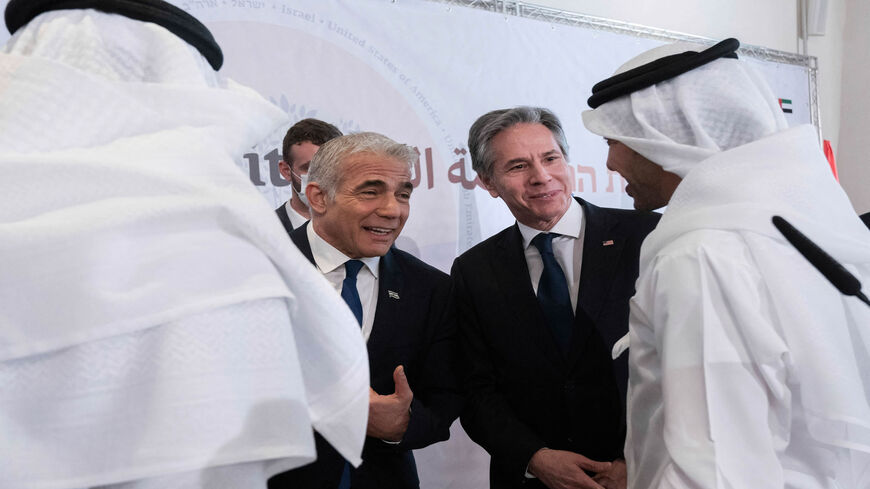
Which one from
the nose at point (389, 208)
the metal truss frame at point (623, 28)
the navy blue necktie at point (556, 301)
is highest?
the metal truss frame at point (623, 28)

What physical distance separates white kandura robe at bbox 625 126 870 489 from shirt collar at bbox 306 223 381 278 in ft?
3.28

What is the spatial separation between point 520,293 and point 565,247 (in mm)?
263

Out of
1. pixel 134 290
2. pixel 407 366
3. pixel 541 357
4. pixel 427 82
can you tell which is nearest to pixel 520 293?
pixel 541 357

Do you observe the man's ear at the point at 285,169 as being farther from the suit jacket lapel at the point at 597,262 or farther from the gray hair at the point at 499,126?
the suit jacket lapel at the point at 597,262

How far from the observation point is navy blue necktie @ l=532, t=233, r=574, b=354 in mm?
2305

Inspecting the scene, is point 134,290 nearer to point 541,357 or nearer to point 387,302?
point 387,302

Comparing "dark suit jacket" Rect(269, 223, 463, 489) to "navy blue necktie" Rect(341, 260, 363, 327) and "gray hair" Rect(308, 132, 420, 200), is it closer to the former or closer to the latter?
"navy blue necktie" Rect(341, 260, 363, 327)

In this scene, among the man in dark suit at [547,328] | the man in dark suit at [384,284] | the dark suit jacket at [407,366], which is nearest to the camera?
the dark suit jacket at [407,366]

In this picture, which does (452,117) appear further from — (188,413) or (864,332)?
(188,413)

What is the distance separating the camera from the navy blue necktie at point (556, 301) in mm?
2305

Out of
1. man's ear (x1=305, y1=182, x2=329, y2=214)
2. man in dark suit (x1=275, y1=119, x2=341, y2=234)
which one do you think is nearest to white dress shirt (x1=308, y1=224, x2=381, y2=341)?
man's ear (x1=305, y1=182, x2=329, y2=214)

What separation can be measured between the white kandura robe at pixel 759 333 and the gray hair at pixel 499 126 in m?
1.16

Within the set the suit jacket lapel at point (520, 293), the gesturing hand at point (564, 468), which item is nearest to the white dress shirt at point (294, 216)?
the suit jacket lapel at point (520, 293)

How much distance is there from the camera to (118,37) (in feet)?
3.50
